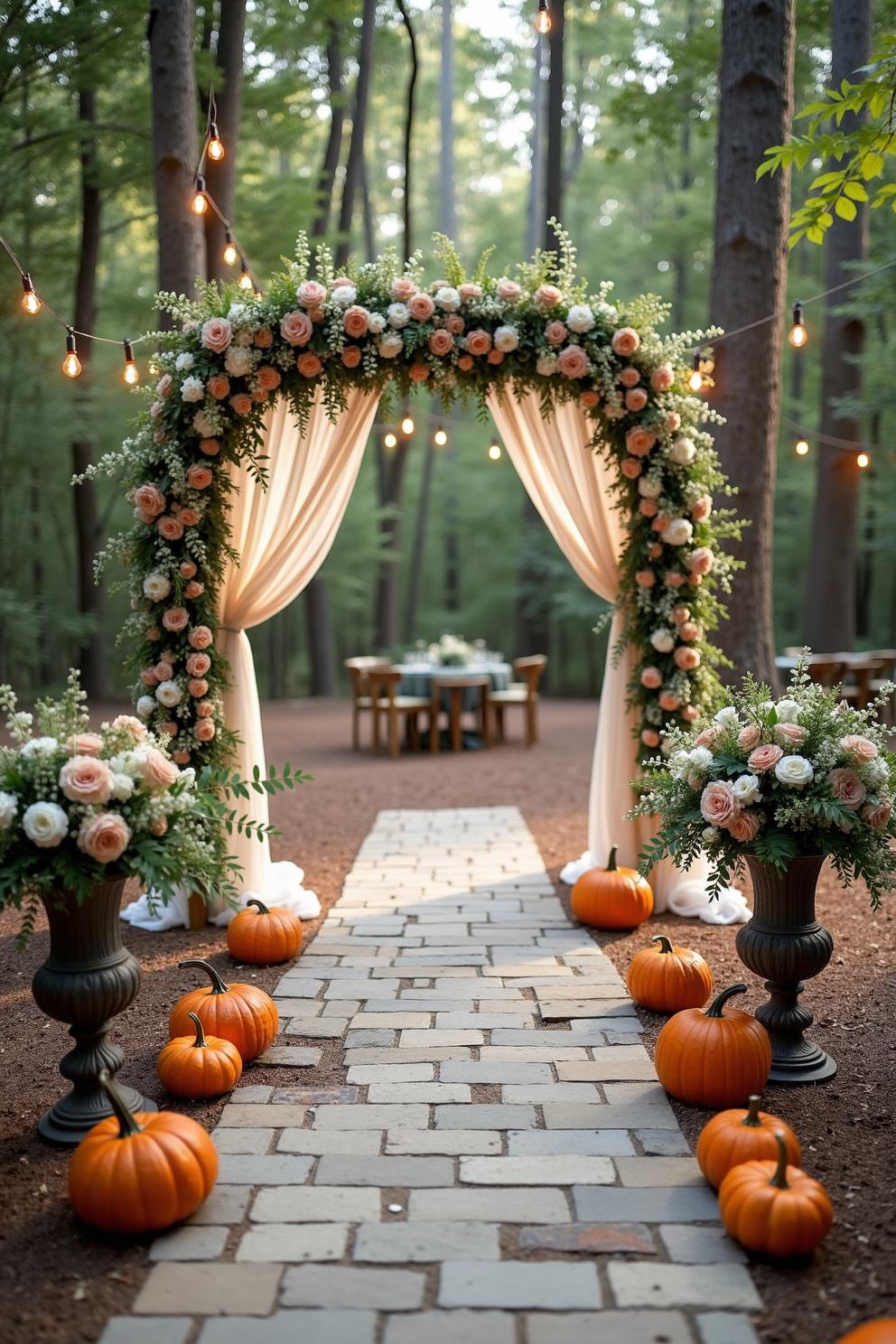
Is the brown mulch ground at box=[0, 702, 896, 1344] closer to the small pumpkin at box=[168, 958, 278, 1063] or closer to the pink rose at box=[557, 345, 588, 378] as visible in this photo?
the small pumpkin at box=[168, 958, 278, 1063]

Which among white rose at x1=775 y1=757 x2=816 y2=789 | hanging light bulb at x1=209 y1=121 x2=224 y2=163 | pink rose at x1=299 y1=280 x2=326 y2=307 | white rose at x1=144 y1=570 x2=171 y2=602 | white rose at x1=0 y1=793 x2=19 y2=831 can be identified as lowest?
white rose at x1=0 y1=793 x2=19 y2=831

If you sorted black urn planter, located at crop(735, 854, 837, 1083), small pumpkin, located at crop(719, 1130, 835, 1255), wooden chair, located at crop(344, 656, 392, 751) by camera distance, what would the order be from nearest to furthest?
small pumpkin, located at crop(719, 1130, 835, 1255), black urn planter, located at crop(735, 854, 837, 1083), wooden chair, located at crop(344, 656, 392, 751)

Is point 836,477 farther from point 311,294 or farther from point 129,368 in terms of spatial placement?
point 129,368

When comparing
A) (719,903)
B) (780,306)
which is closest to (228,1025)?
(719,903)

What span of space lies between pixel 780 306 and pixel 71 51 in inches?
310

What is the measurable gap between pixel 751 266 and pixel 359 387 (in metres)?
2.99

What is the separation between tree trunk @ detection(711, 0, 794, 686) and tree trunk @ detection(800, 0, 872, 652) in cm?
524

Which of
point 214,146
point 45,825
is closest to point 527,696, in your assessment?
point 214,146

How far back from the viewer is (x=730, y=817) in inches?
132

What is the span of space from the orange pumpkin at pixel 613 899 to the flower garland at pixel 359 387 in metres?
0.93

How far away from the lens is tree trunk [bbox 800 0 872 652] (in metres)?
11.6

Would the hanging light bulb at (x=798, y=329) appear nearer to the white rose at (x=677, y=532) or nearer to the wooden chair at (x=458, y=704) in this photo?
the white rose at (x=677, y=532)

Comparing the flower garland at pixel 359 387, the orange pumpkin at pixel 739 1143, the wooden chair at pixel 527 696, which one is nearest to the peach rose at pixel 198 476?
the flower garland at pixel 359 387

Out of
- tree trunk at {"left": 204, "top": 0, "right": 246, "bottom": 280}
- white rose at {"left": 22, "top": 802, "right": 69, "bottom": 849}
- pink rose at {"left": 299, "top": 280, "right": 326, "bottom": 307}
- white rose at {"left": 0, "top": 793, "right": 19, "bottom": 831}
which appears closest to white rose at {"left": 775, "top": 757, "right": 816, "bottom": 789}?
white rose at {"left": 22, "top": 802, "right": 69, "bottom": 849}
